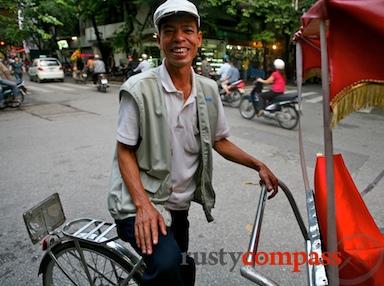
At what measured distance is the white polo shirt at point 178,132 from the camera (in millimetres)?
1385

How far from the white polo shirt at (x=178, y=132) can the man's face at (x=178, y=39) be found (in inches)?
3.4

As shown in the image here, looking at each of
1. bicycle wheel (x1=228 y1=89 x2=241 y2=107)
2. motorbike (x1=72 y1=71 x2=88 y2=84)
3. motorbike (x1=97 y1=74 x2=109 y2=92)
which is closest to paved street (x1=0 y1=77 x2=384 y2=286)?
bicycle wheel (x1=228 y1=89 x2=241 y2=107)

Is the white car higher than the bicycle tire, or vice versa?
the white car

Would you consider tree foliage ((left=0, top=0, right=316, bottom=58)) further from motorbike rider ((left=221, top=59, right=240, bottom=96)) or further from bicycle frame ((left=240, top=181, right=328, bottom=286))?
bicycle frame ((left=240, top=181, right=328, bottom=286))

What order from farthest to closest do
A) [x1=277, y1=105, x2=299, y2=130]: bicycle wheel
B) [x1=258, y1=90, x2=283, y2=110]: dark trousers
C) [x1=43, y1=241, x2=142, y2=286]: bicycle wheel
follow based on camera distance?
[x1=258, y1=90, x2=283, y2=110]: dark trousers, [x1=277, y1=105, x2=299, y2=130]: bicycle wheel, [x1=43, y1=241, x2=142, y2=286]: bicycle wheel

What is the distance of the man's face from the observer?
1433mm

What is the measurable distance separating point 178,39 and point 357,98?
0.81 m

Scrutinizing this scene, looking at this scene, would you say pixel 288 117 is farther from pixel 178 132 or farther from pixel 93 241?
pixel 93 241

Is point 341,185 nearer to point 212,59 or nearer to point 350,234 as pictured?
point 350,234

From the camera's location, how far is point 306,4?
13.5 m

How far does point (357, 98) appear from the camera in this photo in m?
0.99

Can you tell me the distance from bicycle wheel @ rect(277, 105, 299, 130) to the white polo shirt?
5.76 meters

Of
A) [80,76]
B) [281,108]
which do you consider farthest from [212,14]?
[281,108]

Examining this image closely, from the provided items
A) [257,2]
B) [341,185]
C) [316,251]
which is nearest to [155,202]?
[316,251]
